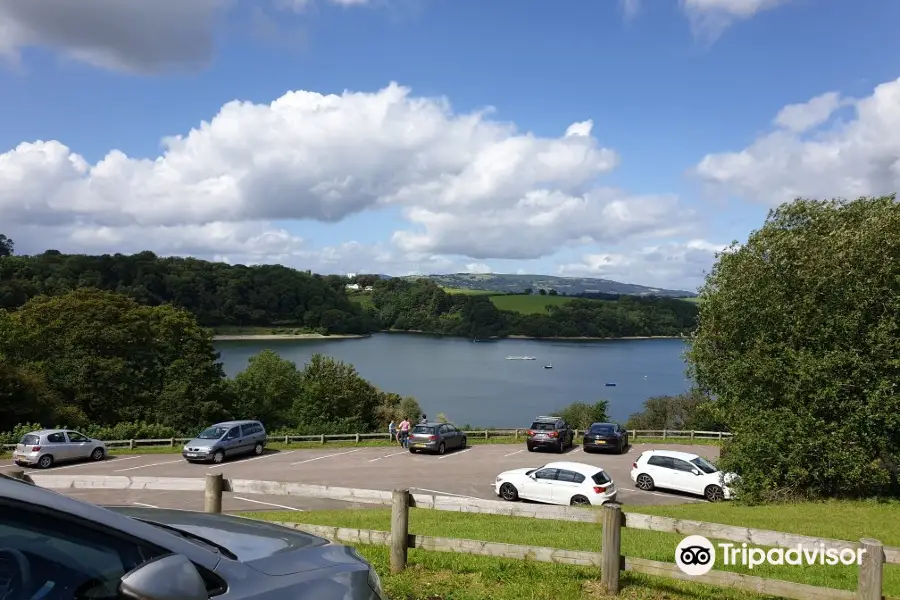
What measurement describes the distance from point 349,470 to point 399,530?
17.9 meters

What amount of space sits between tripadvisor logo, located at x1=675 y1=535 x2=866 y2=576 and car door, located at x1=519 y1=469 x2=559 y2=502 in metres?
10.2

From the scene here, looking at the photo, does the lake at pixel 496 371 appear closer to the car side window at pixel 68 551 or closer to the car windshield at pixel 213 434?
the car windshield at pixel 213 434

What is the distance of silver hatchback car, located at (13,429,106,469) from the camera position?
73.8 ft

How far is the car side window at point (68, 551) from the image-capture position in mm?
2186

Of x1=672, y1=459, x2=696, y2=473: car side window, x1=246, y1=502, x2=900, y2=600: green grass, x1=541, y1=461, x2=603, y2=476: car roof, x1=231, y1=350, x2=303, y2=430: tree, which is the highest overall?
x1=246, y1=502, x2=900, y2=600: green grass

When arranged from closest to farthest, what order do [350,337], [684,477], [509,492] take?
[509,492] → [684,477] → [350,337]

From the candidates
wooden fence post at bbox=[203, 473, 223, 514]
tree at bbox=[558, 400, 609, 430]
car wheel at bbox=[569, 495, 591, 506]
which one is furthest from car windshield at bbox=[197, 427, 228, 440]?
tree at bbox=[558, 400, 609, 430]

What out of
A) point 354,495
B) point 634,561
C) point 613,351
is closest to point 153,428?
point 354,495

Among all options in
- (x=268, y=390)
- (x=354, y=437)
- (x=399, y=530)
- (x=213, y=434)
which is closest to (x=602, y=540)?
(x=399, y=530)

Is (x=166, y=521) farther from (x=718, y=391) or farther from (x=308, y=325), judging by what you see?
(x=308, y=325)

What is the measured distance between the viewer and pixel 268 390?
5394cm

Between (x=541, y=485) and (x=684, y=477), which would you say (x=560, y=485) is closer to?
(x=541, y=485)

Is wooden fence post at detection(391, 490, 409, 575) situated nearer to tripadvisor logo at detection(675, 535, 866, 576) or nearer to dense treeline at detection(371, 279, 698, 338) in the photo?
tripadvisor logo at detection(675, 535, 866, 576)

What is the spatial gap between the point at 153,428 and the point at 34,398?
682 cm
